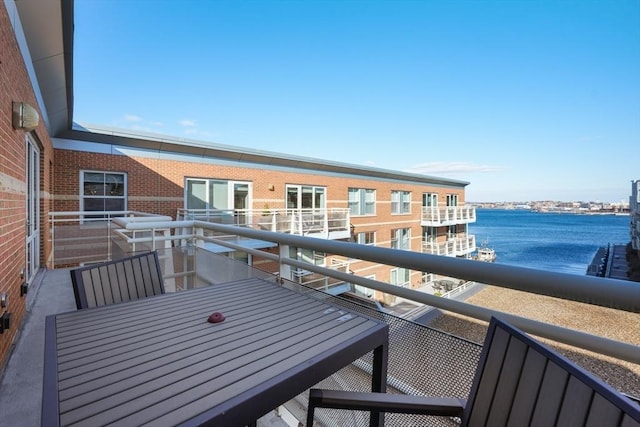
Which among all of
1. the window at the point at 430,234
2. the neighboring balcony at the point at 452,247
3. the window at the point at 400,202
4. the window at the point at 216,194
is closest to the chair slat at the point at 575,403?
the window at the point at 216,194

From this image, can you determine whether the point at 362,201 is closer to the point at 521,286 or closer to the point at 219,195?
the point at 219,195

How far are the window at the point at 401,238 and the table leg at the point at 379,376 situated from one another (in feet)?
57.2

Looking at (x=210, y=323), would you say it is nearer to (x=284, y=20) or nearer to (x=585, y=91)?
(x=284, y=20)

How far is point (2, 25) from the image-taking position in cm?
262

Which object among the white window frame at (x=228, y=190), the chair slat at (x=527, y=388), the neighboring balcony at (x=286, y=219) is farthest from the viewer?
the white window frame at (x=228, y=190)

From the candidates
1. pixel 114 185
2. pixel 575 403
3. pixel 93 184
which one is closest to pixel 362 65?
pixel 114 185

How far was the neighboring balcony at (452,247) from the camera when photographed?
784 inches

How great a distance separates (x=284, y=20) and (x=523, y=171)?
37.2 m

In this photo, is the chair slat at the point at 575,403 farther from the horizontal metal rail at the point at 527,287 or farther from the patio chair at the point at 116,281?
the patio chair at the point at 116,281

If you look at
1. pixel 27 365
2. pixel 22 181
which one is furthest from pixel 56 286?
pixel 27 365

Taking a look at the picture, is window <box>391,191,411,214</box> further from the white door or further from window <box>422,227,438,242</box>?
the white door

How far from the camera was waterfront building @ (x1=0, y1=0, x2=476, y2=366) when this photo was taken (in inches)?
127

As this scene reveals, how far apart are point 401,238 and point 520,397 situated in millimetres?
18627

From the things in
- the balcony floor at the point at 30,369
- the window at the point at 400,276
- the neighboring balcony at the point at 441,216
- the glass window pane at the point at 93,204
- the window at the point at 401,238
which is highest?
the glass window pane at the point at 93,204
